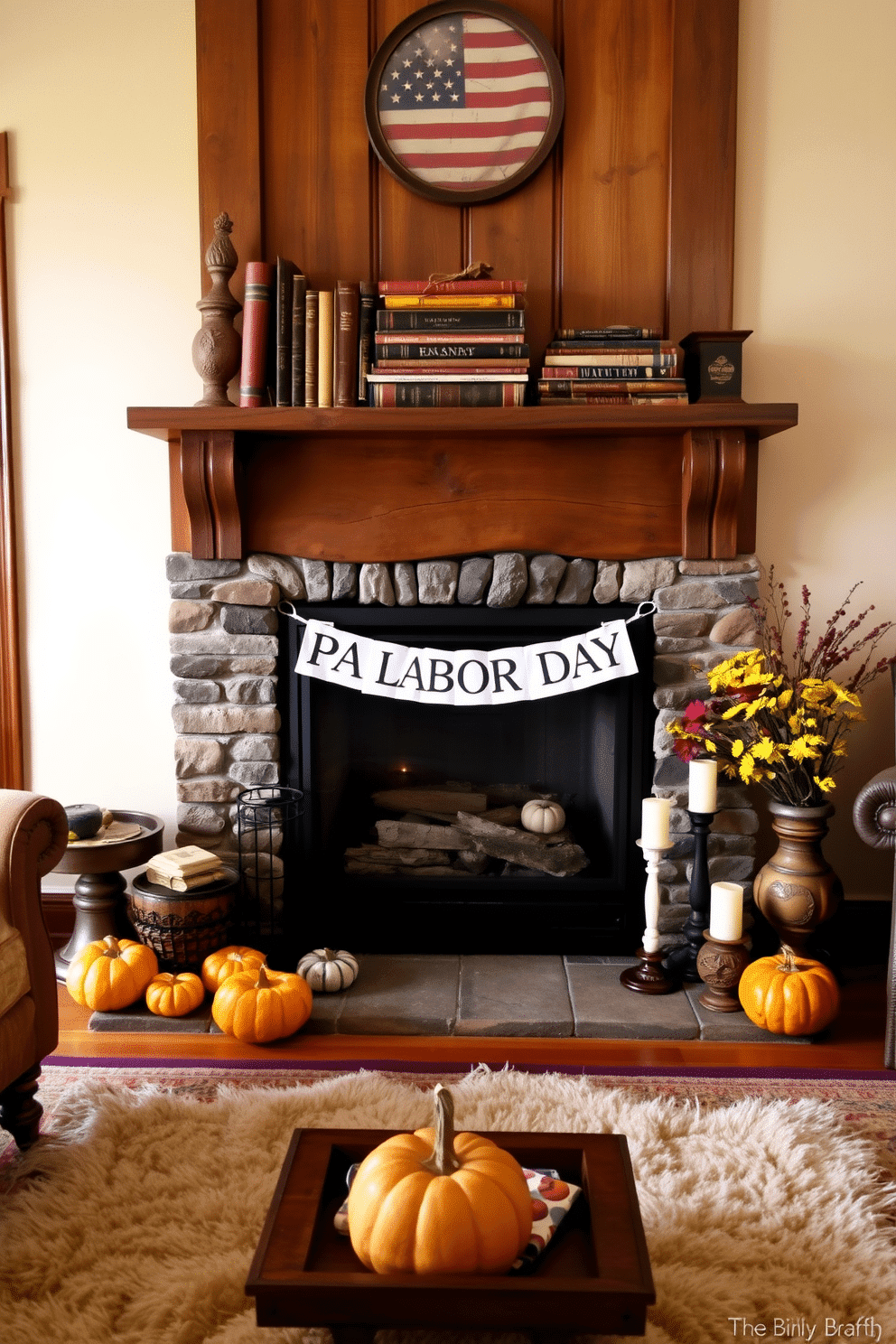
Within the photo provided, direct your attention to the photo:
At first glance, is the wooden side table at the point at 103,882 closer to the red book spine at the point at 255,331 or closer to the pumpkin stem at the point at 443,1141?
the red book spine at the point at 255,331

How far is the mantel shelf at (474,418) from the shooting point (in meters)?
2.46

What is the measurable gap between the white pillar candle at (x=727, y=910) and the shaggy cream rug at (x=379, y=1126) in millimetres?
499

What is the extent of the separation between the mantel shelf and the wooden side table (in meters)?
1.06

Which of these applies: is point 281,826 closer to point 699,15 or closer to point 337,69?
point 337,69

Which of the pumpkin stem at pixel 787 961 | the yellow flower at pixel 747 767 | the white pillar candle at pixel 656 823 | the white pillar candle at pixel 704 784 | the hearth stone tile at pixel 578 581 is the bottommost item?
the pumpkin stem at pixel 787 961

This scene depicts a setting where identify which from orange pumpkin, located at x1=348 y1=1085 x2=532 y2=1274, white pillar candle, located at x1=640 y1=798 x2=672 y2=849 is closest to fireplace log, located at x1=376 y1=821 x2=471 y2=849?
white pillar candle, located at x1=640 y1=798 x2=672 y2=849

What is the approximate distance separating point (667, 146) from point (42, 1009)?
250 centimetres

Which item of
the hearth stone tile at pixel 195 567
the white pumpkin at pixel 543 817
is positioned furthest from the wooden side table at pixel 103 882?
the white pumpkin at pixel 543 817

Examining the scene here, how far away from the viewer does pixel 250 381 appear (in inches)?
101

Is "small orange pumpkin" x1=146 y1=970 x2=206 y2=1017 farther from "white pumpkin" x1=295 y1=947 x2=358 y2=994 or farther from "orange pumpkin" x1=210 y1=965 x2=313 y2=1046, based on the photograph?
"white pumpkin" x1=295 y1=947 x2=358 y2=994

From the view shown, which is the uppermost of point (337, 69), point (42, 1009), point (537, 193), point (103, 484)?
point (337, 69)

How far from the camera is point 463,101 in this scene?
263 centimetres

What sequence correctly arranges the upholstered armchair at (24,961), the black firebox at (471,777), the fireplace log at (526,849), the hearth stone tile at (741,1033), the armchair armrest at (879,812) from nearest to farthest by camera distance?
the upholstered armchair at (24,961), the armchair armrest at (879,812), the hearth stone tile at (741,1033), the black firebox at (471,777), the fireplace log at (526,849)

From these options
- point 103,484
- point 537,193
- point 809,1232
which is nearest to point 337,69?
point 537,193
